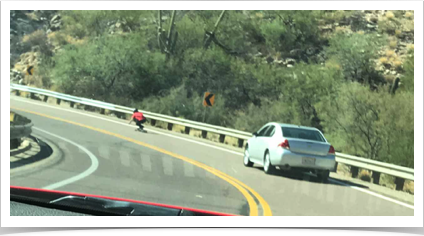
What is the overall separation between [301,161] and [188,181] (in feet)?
8.55

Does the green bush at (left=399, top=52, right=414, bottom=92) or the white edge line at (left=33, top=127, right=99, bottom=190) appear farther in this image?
the green bush at (left=399, top=52, right=414, bottom=92)

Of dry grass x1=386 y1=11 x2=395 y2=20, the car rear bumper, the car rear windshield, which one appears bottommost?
the car rear bumper

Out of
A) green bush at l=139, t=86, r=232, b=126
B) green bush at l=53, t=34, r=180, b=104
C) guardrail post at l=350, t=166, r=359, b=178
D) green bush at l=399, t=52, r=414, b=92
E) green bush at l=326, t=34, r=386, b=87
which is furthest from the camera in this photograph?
green bush at l=53, t=34, r=180, b=104

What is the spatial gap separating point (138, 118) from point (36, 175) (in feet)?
34.5

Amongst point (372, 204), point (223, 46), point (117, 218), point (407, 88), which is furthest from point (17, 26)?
point (117, 218)

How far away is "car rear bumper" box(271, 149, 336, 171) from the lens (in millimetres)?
11469

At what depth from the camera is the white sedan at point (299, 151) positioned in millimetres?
11484

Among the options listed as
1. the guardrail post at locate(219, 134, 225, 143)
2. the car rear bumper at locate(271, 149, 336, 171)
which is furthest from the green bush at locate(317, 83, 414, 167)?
the car rear bumper at locate(271, 149, 336, 171)

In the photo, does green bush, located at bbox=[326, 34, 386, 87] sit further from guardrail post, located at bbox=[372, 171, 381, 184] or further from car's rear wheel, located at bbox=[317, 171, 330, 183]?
car's rear wheel, located at bbox=[317, 171, 330, 183]

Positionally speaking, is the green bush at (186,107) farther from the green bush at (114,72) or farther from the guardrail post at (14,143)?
the guardrail post at (14,143)

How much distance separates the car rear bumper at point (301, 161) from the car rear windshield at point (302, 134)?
1.49ft

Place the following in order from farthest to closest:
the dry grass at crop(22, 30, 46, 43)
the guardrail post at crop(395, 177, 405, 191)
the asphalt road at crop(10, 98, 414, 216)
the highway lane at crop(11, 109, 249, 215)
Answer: the dry grass at crop(22, 30, 46, 43) < the guardrail post at crop(395, 177, 405, 191) < the highway lane at crop(11, 109, 249, 215) < the asphalt road at crop(10, 98, 414, 216)

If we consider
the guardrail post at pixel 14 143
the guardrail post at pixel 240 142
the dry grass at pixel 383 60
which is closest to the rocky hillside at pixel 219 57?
the dry grass at pixel 383 60

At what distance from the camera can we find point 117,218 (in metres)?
3.72
